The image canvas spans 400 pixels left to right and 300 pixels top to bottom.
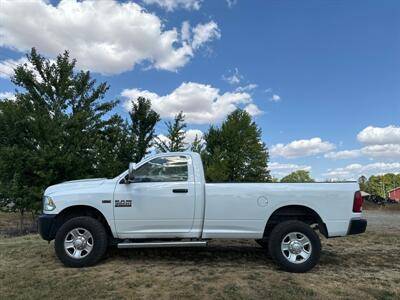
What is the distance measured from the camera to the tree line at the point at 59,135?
16.4 m

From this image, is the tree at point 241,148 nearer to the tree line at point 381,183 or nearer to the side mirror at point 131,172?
the side mirror at point 131,172

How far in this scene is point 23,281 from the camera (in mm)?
5441

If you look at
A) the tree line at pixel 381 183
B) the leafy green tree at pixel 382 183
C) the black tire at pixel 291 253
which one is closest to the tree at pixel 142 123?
the black tire at pixel 291 253

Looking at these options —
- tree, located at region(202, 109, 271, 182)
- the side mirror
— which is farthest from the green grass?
tree, located at region(202, 109, 271, 182)

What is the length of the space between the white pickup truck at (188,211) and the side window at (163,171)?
9cm

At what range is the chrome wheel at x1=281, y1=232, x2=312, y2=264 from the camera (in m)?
6.12

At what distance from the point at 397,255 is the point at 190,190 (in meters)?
4.49

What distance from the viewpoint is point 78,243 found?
623 centimetres

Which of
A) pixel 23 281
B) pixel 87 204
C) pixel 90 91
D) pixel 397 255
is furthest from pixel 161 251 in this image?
pixel 90 91

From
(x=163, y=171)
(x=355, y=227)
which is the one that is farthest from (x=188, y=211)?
(x=355, y=227)

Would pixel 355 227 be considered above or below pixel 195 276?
above

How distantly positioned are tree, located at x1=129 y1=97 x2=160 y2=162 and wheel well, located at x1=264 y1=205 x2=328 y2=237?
15.0 meters

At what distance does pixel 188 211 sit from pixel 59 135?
1240 centimetres

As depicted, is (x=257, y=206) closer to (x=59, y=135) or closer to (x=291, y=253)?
(x=291, y=253)
